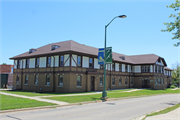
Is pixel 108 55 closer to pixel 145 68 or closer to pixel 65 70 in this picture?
pixel 65 70

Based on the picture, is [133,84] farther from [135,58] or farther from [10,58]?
[10,58]

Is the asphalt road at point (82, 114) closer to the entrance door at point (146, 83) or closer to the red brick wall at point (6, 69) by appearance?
the entrance door at point (146, 83)

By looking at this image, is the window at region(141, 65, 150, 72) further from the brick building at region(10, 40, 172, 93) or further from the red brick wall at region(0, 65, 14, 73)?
the red brick wall at region(0, 65, 14, 73)

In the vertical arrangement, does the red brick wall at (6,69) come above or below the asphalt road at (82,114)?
above

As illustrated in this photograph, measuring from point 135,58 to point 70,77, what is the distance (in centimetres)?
2773

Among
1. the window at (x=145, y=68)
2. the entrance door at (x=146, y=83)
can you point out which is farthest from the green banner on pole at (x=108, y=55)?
the entrance door at (x=146, y=83)

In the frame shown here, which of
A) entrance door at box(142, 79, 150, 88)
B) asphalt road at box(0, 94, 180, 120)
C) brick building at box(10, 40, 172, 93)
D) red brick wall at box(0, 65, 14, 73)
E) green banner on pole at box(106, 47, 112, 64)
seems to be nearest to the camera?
asphalt road at box(0, 94, 180, 120)

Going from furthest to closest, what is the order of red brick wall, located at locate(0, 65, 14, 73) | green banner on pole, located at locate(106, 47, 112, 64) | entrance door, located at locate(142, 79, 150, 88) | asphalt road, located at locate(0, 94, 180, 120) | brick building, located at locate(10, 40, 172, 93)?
1. red brick wall, located at locate(0, 65, 14, 73)
2. entrance door, located at locate(142, 79, 150, 88)
3. brick building, located at locate(10, 40, 172, 93)
4. green banner on pole, located at locate(106, 47, 112, 64)
5. asphalt road, located at locate(0, 94, 180, 120)

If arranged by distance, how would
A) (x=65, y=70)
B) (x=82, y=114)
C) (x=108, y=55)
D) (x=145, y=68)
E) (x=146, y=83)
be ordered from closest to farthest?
(x=82, y=114), (x=108, y=55), (x=65, y=70), (x=146, y=83), (x=145, y=68)

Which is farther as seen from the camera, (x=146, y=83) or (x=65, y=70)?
(x=146, y=83)

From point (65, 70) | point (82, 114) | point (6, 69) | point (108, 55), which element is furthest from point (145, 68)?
point (6, 69)

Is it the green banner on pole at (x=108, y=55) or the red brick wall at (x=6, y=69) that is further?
the red brick wall at (x=6, y=69)

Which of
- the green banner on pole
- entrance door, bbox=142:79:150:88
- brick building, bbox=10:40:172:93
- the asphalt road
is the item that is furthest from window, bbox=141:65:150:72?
the asphalt road

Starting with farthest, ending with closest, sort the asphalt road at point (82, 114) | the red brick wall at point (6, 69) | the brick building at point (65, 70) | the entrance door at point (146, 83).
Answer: the red brick wall at point (6, 69)
the entrance door at point (146, 83)
the brick building at point (65, 70)
the asphalt road at point (82, 114)
